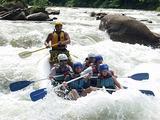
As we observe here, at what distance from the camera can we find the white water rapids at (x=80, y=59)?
7391mm

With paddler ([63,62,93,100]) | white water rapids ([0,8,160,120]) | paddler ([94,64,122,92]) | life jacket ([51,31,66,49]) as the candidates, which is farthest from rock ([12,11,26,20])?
paddler ([94,64,122,92])

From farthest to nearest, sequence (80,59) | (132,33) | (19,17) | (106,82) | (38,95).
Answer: (19,17)
(132,33)
(80,59)
(106,82)
(38,95)

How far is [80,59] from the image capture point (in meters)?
11.7

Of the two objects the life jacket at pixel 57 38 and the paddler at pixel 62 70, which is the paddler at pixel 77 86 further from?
the life jacket at pixel 57 38

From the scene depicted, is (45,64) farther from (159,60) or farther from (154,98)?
(159,60)

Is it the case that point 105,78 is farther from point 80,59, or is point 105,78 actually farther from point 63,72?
point 80,59

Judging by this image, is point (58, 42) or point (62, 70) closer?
point (62, 70)

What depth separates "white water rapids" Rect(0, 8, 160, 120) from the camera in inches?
291

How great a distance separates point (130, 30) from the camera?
15.1 m

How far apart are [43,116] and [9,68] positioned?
361cm

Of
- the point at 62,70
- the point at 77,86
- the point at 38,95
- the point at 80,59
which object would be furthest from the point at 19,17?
the point at 38,95

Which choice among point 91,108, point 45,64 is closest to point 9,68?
point 45,64

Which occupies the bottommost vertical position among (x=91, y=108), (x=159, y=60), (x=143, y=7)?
(x=143, y=7)

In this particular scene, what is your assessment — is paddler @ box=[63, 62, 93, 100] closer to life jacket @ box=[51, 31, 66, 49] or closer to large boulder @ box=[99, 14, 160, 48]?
life jacket @ box=[51, 31, 66, 49]
